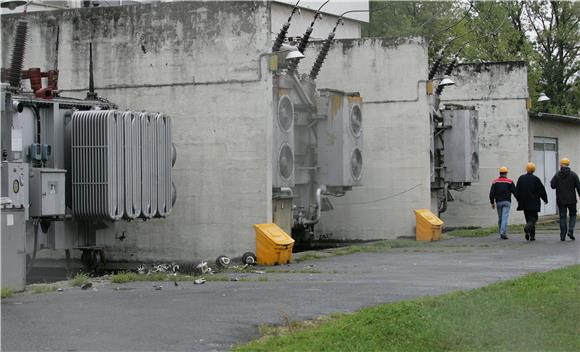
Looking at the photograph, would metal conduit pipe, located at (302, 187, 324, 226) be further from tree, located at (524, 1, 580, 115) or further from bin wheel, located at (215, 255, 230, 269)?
tree, located at (524, 1, 580, 115)

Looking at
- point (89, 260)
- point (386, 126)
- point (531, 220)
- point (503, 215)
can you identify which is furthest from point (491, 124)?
point (89, 260)

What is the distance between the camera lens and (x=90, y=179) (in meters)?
16.3

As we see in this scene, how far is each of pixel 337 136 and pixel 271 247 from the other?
221 inches

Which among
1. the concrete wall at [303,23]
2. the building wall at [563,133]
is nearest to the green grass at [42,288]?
the concrete wall at [303,23]

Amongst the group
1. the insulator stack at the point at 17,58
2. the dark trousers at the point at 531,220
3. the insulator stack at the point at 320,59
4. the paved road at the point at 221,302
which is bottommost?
the paved road at the point at 221,302

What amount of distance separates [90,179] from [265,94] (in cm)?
372

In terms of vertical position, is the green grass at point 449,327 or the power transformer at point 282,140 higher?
the power transformer at point 282,140

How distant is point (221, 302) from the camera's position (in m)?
11.9

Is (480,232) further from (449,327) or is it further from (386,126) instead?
(449,327)

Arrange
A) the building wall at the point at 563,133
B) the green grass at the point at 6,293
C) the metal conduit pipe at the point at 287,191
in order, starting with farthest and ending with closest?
the building wall at the point at 563,133, the metal conduit pipe at the point at 287,191, the green grass at the point at 6,293

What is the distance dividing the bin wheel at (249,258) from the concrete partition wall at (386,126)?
753 cm

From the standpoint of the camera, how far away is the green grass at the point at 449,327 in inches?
350

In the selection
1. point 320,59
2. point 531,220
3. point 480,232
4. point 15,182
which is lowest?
point 480,232

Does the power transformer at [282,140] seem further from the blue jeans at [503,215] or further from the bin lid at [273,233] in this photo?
the blue jeans at [503,215]
